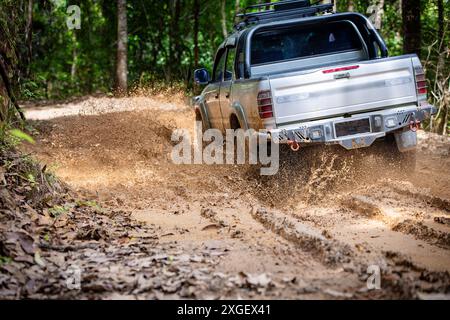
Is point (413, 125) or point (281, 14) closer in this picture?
point (413, 125)

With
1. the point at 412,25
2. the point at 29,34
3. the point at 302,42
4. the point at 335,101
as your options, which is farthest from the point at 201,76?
the point at 29,34

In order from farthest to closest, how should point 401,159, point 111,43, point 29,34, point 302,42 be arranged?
point 111,43 < point 29,34 < point 302,42 < point 401,159

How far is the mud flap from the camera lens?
25.5ft

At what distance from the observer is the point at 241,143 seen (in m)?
8.53

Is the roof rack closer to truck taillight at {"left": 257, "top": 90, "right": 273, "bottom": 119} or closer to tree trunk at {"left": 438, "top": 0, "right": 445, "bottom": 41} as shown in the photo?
truck taillight at {"left": 257, "top": 90, "right": 273, "bottom": 119}

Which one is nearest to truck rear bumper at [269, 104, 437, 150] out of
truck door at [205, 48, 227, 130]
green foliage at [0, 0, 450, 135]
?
truck door at [205, 48, 227, 130]

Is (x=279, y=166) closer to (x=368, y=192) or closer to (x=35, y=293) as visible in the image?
(x=368, y=192)

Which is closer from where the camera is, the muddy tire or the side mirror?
the muddy tire

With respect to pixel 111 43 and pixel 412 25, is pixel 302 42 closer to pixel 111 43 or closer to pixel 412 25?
pixel 412 25

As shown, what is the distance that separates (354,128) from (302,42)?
1.75m

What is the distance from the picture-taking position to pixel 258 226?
244 inches

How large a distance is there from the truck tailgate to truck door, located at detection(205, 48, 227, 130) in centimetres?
230

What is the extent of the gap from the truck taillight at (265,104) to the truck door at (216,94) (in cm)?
220
